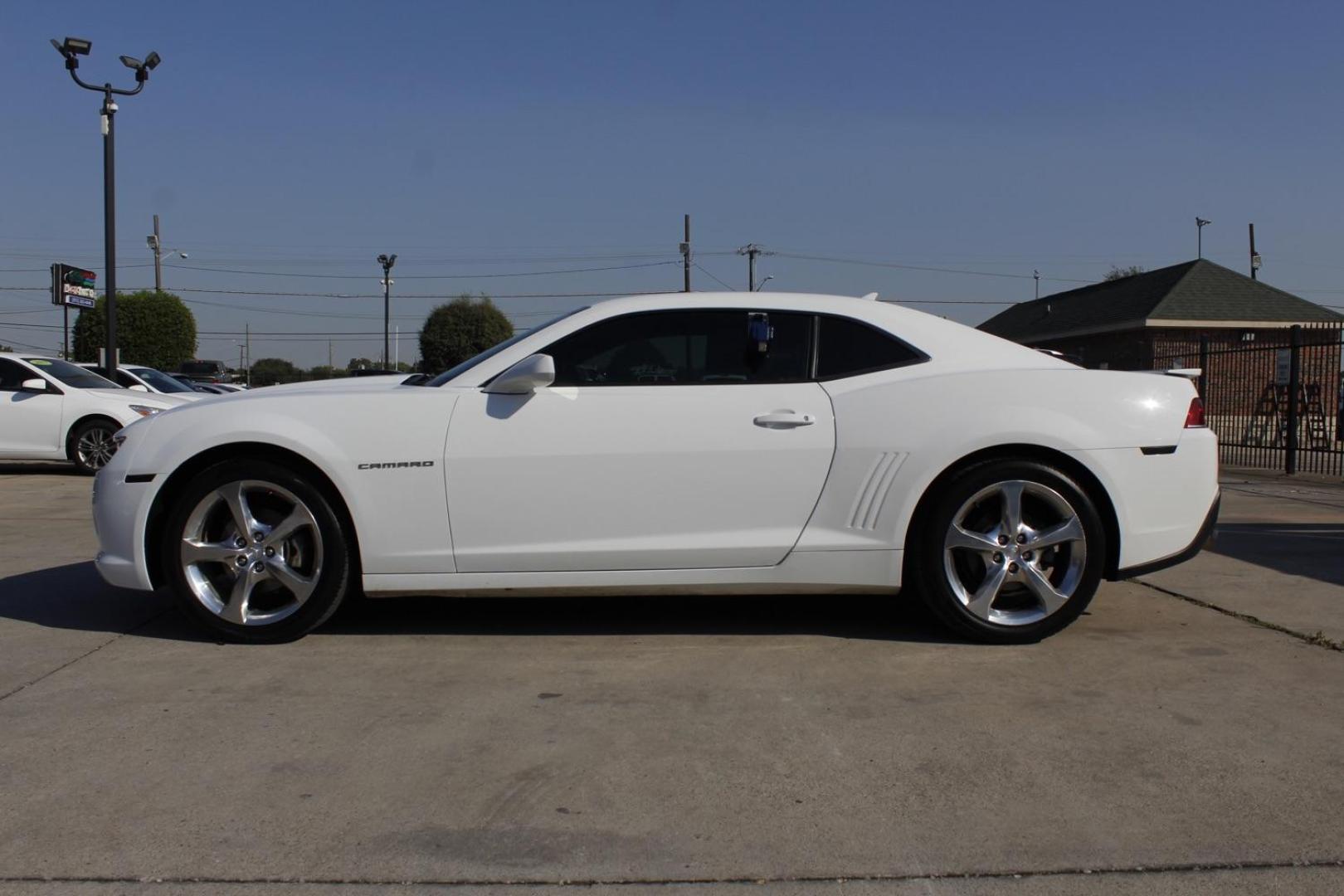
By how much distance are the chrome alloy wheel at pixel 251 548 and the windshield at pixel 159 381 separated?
1461 cm

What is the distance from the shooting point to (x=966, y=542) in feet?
14.0

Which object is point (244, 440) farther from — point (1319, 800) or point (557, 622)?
point (1319, 800)

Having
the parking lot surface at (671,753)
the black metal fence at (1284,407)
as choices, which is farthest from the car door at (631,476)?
the black metal fence at (1284,407)

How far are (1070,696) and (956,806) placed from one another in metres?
1.12

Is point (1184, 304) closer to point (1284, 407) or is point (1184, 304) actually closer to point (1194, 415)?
point (1284, 407)

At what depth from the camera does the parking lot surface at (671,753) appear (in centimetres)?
249

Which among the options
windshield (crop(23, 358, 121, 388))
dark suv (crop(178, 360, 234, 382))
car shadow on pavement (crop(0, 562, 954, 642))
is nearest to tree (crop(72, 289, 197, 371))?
dark suv (crop(178, 360, 234, 382))

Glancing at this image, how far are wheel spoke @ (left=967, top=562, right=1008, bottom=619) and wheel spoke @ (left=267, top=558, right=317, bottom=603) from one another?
2.70 m

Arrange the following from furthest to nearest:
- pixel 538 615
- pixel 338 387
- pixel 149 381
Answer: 1. pixel 149 381
2. pixel 538 615
3. pixel 338 387

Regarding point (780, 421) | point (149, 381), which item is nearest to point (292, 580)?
point (780, 421)

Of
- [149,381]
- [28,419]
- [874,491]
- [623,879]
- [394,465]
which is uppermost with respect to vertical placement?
[149,381]

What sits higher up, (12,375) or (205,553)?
(12,375)

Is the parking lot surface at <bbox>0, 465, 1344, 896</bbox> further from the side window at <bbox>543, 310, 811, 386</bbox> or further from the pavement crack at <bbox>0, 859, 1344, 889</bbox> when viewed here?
the side window at <bbox>543, 310, 811, 386</bbox>

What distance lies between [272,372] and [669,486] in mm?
89834
